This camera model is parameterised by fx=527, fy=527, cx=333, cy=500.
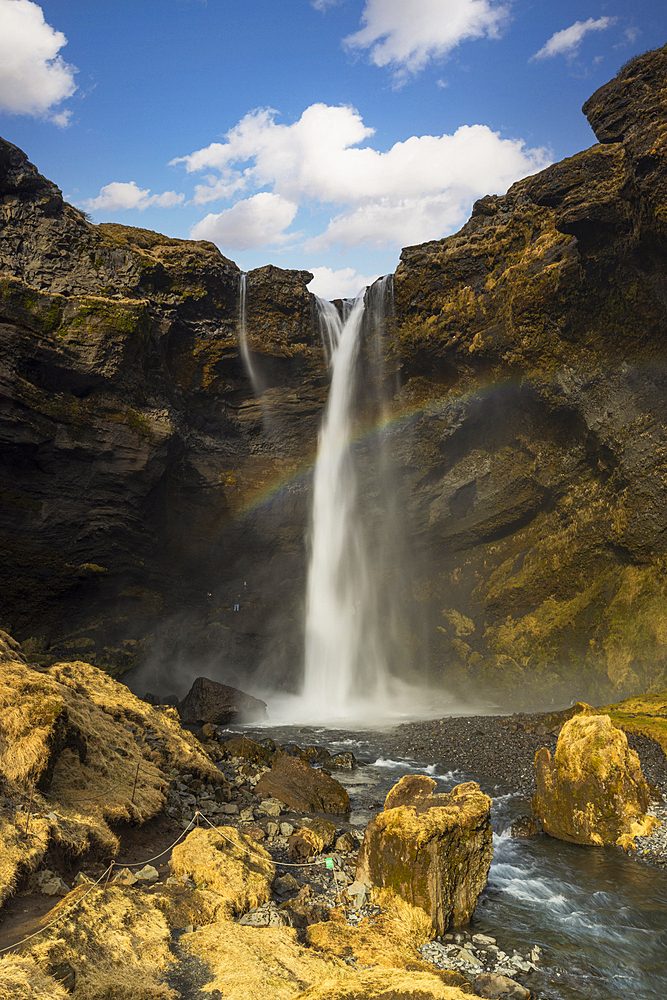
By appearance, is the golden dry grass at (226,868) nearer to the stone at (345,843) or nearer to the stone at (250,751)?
the stone at (345,843)

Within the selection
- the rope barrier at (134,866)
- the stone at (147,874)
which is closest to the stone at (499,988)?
the rope barrier at (134,866)

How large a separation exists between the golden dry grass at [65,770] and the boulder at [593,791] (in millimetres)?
8076

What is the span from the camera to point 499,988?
612cm

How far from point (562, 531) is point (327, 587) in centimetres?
1527

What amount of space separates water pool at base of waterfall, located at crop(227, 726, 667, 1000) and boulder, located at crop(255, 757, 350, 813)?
2.46 feet

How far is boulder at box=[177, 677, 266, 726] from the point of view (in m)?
23.8

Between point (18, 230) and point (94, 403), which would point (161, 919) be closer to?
point (94, 403)

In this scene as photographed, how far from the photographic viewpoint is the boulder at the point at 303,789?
41.3 ft

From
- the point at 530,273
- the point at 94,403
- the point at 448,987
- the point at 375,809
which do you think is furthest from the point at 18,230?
the point at 448,987

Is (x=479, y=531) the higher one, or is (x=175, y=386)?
(x=175, y=386)

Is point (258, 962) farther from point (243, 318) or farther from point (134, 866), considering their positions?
point (243, 318)

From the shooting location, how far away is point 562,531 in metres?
29.6

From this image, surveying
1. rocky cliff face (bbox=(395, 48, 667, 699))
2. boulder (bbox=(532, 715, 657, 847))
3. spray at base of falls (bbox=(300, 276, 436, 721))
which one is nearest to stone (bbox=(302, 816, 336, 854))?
boulder (bbox=(532, 715, 657, 847))

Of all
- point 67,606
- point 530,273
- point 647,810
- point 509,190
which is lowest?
point 647,810
